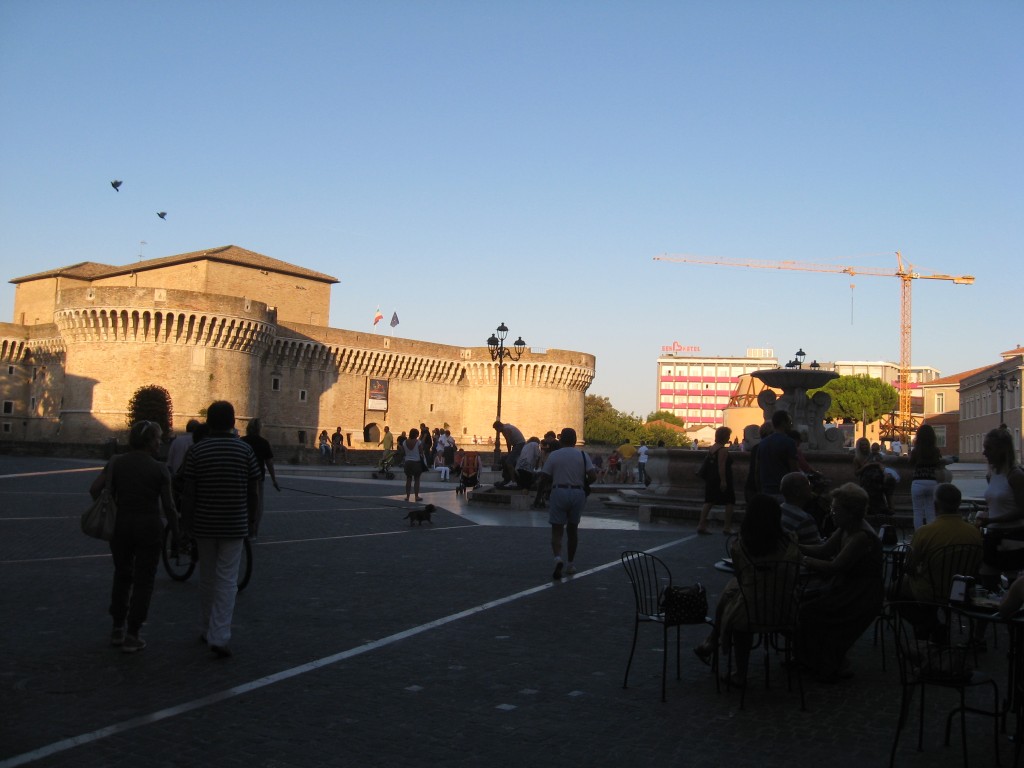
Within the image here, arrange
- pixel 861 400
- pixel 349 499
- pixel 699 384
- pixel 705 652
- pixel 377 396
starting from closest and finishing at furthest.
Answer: pixel 705 652
pixel 349 499
pixel 377 396
pixel 861 400
pixel 699 384

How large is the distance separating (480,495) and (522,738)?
15.9 m

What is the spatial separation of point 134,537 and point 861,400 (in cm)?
9704

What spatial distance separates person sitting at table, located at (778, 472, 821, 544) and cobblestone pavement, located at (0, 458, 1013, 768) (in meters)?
0.86

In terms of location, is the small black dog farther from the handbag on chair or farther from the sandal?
the handbag on chair

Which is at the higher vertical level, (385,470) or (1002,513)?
(1002,513)

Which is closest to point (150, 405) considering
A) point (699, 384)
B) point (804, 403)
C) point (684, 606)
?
point (804, 403)

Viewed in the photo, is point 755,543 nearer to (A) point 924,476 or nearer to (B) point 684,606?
(B) point 684,606

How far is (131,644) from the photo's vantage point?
6.22 m

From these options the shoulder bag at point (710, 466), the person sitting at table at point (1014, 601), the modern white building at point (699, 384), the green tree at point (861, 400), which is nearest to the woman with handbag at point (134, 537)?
the person sitting at table at point (1014, 601)

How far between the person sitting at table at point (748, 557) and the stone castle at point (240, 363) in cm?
4599

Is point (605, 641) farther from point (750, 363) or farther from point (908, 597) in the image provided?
point (750, 363)

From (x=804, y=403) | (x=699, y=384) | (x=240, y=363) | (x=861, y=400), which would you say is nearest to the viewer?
(x=804, y=403)

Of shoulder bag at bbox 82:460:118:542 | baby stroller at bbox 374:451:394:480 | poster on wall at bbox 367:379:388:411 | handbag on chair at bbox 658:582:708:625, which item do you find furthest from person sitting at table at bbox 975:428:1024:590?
poster on wall at bbox 367:379:388:411

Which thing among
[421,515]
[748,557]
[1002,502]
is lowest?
[421,515]
